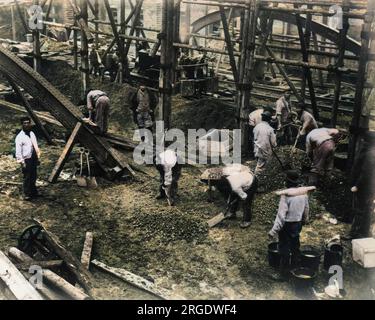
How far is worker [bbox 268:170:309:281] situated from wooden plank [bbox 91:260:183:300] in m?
1.82

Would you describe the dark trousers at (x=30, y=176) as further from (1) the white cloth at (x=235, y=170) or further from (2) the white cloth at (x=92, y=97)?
(1) the white cloth at (x=235, y=170)

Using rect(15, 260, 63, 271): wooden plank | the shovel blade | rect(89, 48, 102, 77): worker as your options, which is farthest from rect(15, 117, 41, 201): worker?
rect(89, 48, 102, 77): worker

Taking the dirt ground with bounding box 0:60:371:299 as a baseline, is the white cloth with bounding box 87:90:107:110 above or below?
above

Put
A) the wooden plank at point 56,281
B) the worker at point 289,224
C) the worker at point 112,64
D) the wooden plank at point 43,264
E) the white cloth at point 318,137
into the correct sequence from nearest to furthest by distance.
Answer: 1. the wooden plank at point 56,281
2. the wooden plank at point 43,264
3. the worker at point 289,224
4. the white cloth at point 318,137
5. the worker at point 112,64

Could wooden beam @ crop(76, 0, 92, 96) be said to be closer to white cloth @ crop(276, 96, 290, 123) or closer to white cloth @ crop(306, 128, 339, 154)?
white cloth @ crop(276, 96, 290, 123)

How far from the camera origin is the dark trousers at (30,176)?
10391 millimetres

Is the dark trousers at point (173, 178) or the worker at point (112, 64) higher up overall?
the worker at point (112, 64)

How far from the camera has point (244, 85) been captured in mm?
12102

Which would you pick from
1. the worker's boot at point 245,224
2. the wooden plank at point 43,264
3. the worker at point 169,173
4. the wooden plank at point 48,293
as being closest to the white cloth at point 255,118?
the worker at point 169,173

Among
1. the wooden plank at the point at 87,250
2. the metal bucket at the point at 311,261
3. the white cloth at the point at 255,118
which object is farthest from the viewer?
the white cloth at the point at 255,118

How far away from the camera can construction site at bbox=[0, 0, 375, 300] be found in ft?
25.6

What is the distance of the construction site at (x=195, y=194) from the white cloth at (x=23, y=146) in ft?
0.07

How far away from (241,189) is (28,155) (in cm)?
442

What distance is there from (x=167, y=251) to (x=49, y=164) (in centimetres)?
512
